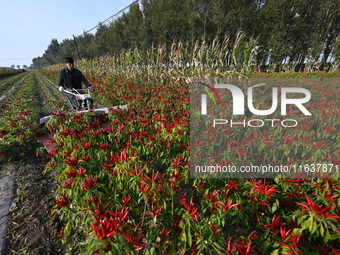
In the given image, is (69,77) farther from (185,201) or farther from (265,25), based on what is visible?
(265,25)

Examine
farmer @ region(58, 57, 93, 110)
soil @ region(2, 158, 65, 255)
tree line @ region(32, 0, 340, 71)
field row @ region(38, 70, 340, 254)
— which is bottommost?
soil @ region(2, 158, 65, 255)

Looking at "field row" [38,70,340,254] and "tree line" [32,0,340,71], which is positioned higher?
"tree line" [32,0,340,71]

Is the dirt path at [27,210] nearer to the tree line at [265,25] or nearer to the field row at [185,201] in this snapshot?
the field row at [185,201]

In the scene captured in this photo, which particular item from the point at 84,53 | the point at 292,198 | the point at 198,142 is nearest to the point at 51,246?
the point at 198,142

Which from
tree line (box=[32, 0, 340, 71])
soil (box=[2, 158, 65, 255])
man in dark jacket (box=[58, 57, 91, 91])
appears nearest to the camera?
soil (box=[2, 158, 65, 255])

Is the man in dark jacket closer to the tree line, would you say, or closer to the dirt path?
the dirt path

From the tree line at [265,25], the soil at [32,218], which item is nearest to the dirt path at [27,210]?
the soil at [32,218]

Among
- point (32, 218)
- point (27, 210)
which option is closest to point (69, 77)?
point (27, 210)

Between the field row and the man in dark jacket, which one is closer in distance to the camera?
the field row

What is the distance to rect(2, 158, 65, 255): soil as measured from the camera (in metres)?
1.75

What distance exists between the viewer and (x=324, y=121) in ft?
9.02

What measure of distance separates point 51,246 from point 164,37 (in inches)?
1091

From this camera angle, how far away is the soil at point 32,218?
1745 millimetres

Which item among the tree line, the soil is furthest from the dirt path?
the tree line
